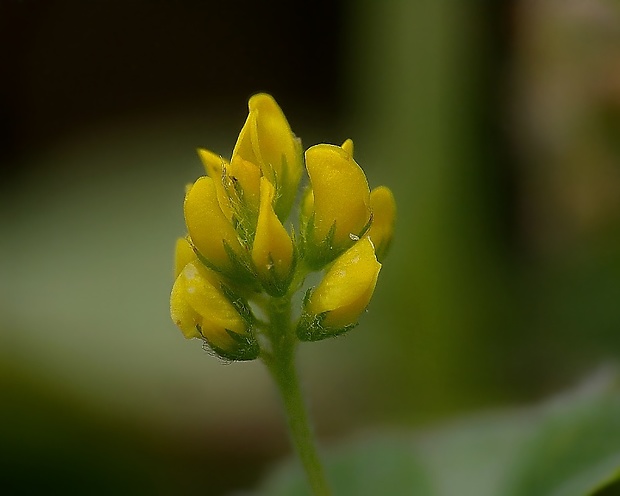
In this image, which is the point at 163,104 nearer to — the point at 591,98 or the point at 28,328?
the point at 28,328

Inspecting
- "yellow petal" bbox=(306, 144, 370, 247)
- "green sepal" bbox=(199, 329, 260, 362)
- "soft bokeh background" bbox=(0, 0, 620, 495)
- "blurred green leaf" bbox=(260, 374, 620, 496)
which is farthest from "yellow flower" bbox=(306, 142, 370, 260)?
"soft bokeh background" bbox=(0, 0, 620, 495)

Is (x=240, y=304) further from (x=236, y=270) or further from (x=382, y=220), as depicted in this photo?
(x=382, y=220)

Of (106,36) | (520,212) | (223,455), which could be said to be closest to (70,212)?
(106,36)

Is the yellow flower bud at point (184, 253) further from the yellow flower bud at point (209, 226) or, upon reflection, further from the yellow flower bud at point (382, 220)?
the yellow flower bud at point (382, 220)

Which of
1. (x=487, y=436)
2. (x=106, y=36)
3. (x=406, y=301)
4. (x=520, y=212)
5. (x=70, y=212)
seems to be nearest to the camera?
(x=487, y=436)

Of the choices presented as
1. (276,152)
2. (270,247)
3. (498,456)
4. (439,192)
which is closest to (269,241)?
(270,247)

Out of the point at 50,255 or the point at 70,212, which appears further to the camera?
the point at 70,212
